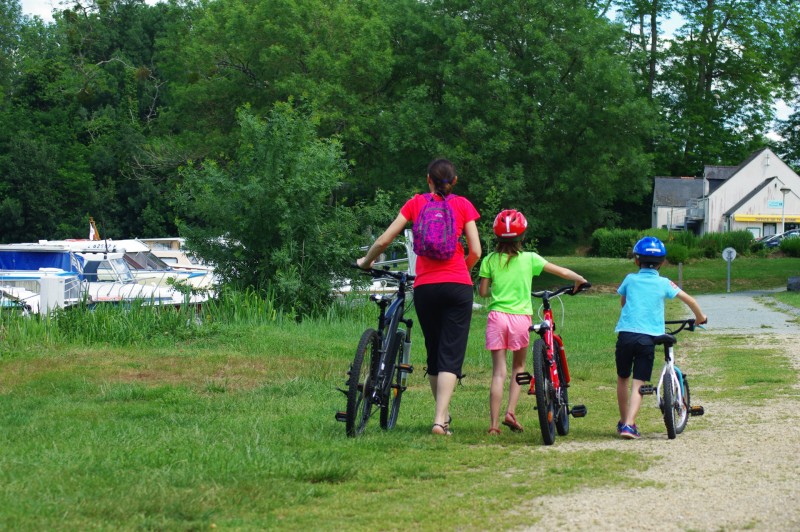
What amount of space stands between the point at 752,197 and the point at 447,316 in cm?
7076

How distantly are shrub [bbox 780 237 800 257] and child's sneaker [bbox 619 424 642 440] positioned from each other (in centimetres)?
5373

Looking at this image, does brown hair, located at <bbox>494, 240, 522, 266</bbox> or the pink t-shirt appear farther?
brown hair, located at <bbox>494, 240, 522, 266</bbox>

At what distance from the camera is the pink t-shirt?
7531 millimetres

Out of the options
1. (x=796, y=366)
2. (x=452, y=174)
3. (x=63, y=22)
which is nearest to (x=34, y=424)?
(x=452, y=174)

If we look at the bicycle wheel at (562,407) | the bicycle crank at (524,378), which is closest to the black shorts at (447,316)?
the bicycle crank at (524,378)

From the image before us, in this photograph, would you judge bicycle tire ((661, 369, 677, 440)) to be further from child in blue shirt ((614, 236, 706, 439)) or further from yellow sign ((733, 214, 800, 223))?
yellow sign ((733, 214, 800, 223))

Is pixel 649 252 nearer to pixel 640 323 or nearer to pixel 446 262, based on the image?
pixel 640 323

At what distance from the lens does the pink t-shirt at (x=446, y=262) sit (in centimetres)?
753

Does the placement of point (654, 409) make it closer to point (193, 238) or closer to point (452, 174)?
point (452, 174)

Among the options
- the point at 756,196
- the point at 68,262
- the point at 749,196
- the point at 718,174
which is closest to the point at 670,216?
the point at 718,174

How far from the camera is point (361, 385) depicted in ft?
24.7

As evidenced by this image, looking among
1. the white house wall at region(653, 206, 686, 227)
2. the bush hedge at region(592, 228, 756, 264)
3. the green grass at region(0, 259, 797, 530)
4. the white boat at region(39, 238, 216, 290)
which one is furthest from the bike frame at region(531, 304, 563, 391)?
the white house wall at region(653, 206, 686, 227)

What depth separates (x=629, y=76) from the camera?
1609 inches

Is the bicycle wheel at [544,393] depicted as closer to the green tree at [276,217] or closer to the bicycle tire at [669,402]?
the bicycle tire at [669,402]
